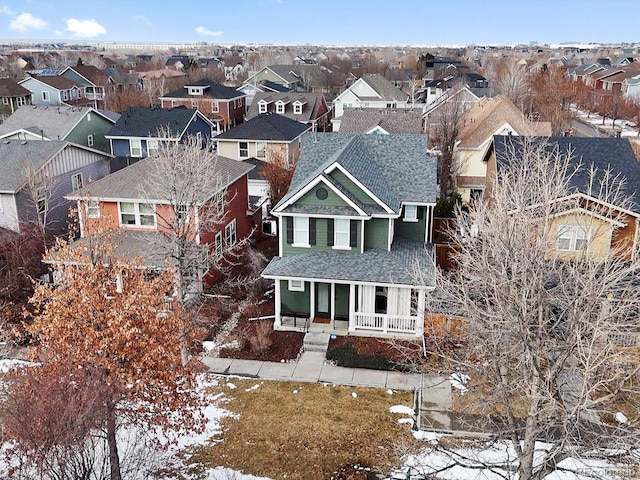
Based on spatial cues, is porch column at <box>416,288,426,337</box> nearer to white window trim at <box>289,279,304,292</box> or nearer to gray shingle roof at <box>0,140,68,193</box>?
white window trim at <box>289,279,304,292</box>

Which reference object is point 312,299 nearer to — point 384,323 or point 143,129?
point 384,323

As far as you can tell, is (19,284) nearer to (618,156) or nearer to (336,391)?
(336,391)

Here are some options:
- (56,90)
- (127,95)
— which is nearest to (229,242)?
(127,95)

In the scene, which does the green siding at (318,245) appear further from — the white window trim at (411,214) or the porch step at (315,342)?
the porch step at (315,342)

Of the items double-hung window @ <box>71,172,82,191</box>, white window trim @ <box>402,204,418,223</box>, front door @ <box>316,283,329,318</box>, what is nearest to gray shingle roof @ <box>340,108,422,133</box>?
double-hung window @ <box>71,172,82,191</box>

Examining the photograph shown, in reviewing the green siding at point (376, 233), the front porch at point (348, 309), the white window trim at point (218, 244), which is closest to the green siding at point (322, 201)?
the green siding at point (376, 233)

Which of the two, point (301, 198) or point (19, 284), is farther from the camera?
point (19, 284)

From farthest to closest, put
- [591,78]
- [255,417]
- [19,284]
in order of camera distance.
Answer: [591,78]
[19,284]
[255,417]
